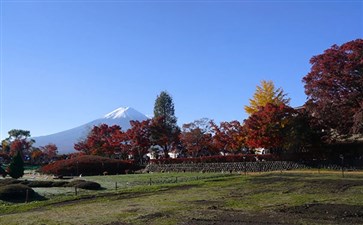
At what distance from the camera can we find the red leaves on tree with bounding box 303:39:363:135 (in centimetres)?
3397

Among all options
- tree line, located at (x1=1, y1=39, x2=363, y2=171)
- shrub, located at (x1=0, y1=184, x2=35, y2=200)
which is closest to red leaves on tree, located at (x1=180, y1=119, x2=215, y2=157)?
tree line, located at (x1=1, y1=39, x2=363, y2=171)

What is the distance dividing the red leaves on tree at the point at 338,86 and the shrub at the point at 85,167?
25.7 meters

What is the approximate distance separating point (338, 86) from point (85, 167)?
30541 millimetres

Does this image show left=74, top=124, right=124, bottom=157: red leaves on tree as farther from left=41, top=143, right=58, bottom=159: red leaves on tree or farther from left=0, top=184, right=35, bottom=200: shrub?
left=0, top=184, right=35, bottom=200: shrub

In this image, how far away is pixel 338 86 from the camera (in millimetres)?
35062

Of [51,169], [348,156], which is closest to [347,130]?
[348,156]

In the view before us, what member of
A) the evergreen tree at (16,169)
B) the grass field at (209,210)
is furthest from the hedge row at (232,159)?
the grass field at (209,210)

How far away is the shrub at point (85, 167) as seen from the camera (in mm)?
47000

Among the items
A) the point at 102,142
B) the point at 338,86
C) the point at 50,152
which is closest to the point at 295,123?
the point at 338,86

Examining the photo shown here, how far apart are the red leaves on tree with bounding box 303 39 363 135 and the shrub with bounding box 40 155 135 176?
25730 millimetres

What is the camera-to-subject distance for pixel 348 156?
3756 centimetres

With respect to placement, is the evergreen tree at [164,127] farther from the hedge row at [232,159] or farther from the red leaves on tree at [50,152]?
the red leaves on tree at [50,152]

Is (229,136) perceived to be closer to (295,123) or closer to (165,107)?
(295,123)

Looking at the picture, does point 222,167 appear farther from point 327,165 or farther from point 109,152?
point 109,152
